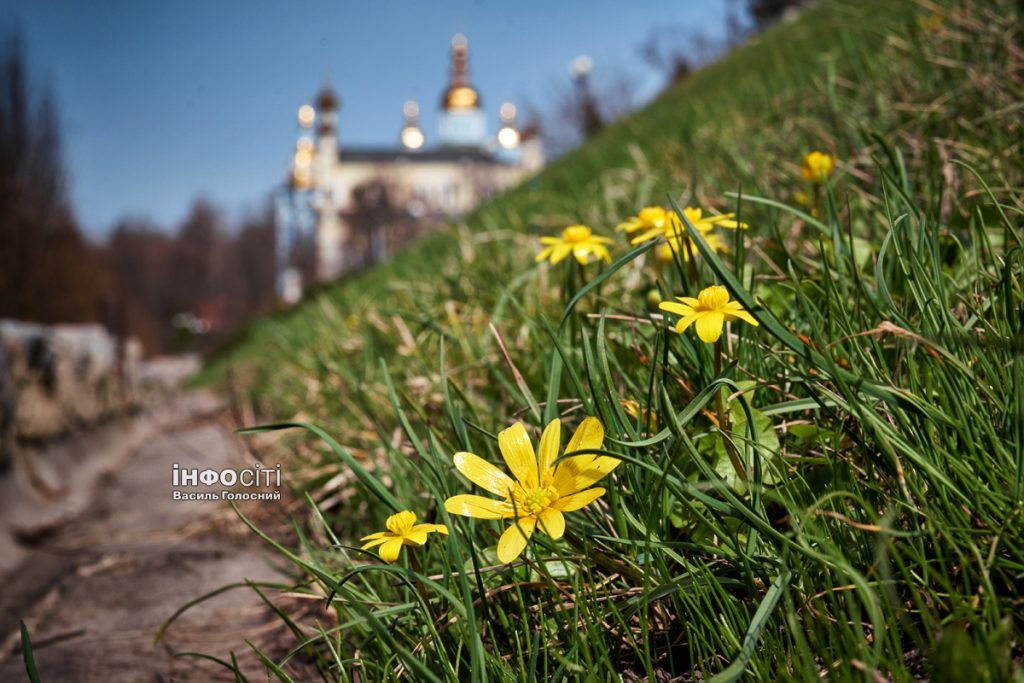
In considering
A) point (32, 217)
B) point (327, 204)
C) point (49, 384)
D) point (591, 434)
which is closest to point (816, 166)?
point (591, 434)

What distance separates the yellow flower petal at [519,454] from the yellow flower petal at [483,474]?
0.5 inches

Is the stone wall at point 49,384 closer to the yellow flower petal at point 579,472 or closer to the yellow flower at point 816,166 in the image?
the yellow flower petal at point 579,472

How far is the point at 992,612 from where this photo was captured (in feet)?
1.86

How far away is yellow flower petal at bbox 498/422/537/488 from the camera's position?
0.70 metres

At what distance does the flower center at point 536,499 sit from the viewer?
671 mm

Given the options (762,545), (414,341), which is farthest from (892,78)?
(762,545)

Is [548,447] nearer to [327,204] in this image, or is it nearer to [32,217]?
[32,217]

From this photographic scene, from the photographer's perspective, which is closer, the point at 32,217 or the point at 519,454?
the point at 519,454

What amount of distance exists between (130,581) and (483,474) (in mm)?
1083

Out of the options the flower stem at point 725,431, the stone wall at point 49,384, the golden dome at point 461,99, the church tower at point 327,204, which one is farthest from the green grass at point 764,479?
the church tower at point 327,204

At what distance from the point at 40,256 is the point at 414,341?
15307mm

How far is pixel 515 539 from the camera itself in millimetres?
625

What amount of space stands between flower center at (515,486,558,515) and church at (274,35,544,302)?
19571 mm

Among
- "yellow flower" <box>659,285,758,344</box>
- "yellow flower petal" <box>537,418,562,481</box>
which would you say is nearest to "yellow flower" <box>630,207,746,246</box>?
"yellow flower" <box>659,285,758,344</box>
